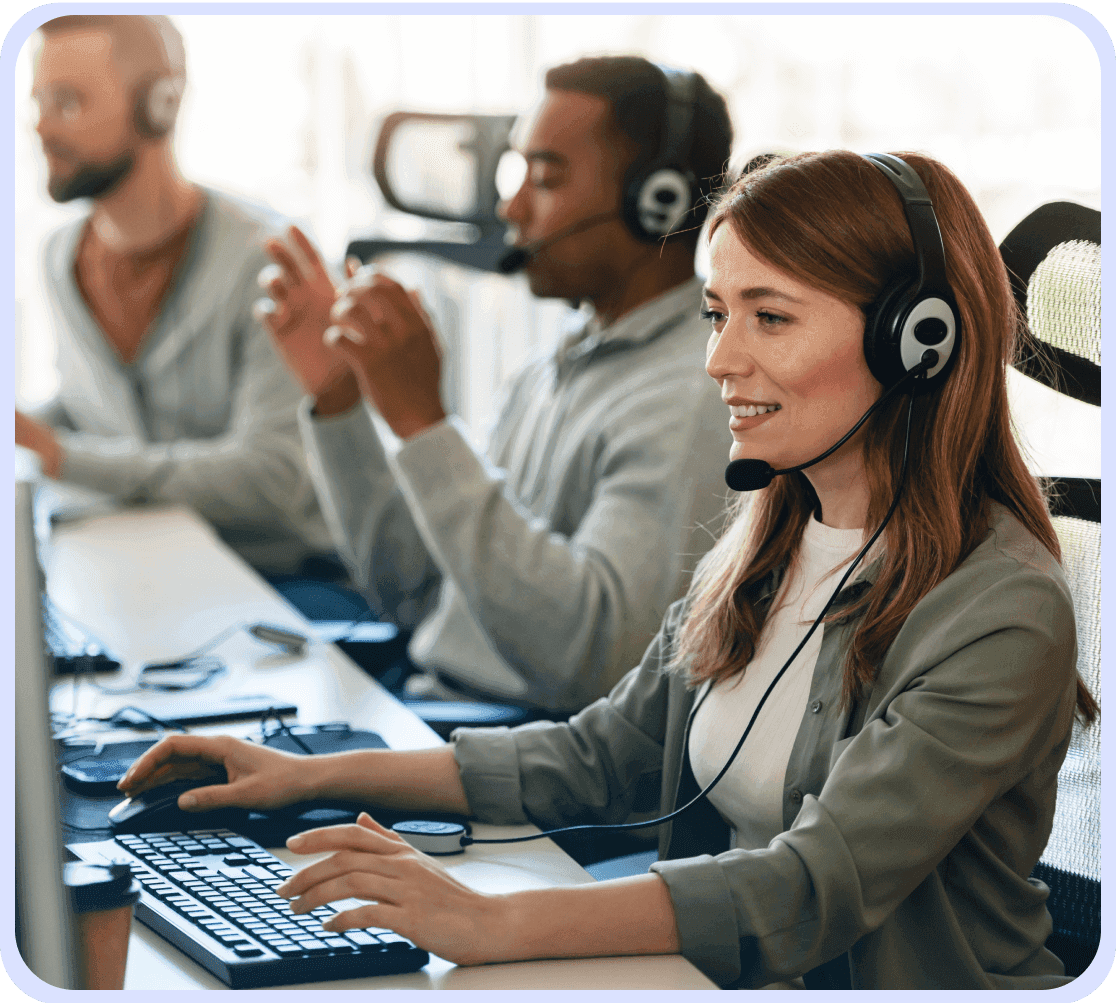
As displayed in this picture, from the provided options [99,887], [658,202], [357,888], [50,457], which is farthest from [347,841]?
[50,457]

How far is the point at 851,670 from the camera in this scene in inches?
29.1

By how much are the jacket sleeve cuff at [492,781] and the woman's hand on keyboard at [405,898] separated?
214 millimetres

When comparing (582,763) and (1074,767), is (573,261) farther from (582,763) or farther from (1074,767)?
(1074,767)

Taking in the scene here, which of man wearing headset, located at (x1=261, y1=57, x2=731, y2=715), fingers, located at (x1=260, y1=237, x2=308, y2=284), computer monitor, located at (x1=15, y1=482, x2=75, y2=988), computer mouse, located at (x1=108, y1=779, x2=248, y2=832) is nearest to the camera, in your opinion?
computer monitor, located at (x1=15, y1=482, x2=75, y2=988)

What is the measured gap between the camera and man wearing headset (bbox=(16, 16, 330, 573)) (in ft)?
6.40

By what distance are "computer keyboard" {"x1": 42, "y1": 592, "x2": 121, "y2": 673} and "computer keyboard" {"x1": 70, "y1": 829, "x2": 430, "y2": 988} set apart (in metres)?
0.44

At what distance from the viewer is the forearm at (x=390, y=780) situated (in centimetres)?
90

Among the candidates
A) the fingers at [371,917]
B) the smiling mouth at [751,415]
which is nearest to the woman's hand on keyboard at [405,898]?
the fingers at [371,917]

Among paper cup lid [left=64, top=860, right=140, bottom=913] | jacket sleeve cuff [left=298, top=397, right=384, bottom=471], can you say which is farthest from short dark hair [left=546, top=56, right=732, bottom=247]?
paper cup lid [left=64, top=860, right=140, bottom=913]

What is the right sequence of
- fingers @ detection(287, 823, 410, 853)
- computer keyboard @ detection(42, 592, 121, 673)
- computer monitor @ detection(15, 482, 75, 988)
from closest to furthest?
computer monitor @ detection(15, 482, 75, 988)
fingers @ detection(287, 823, 410, 853)
computer keyboard @ detection(42, 592, 121, 673)

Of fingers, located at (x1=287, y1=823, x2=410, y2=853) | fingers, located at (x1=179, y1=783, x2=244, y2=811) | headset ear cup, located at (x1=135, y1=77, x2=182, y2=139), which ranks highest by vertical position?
headset ear cup, located at (x1=135, y1=77, x2=182, y2=139)

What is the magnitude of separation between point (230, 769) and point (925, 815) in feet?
1.60

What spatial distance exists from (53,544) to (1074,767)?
1.46 metres

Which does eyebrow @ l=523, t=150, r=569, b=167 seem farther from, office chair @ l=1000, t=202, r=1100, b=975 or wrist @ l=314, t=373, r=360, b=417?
office chair @ l=1000, t=202, r=1100, b=975
